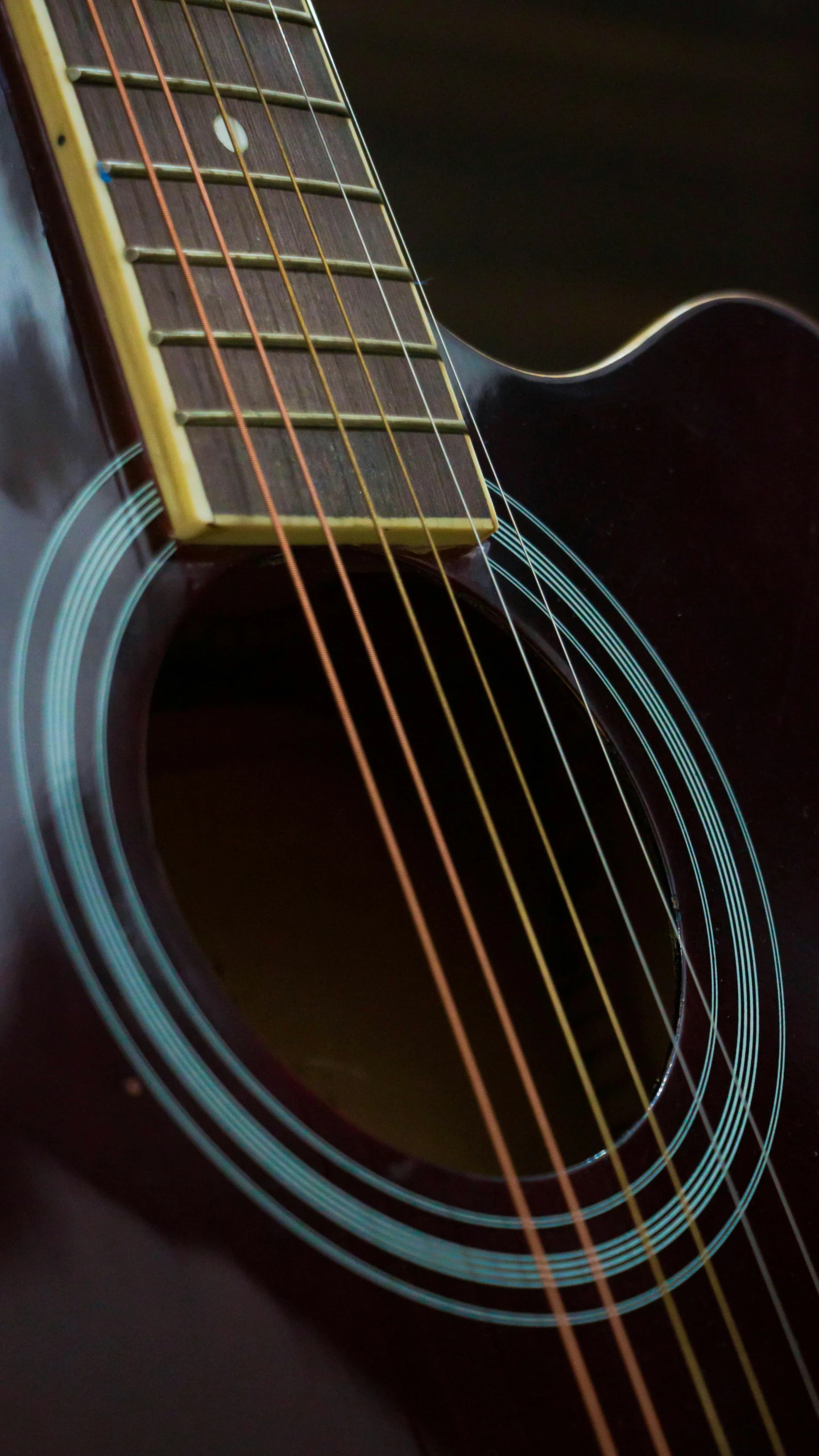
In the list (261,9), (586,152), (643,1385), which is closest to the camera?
(643,1385)

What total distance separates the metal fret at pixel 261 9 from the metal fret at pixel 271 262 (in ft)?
0.47

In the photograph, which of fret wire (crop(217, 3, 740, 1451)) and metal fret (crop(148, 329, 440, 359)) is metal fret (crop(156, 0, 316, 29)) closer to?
metal fret (crop(148, 329, 440, 359))

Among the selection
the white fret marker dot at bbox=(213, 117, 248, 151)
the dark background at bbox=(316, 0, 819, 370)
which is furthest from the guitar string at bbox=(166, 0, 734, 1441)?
the dark background at bbox=(316, 0, 819, 370)

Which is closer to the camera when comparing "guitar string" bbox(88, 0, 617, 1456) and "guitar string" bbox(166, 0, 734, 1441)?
"guitar string" bbox(88, 0, 617, 1456)

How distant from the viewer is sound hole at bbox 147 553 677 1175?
645mm

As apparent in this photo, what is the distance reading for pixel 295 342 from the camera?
0.55 meters

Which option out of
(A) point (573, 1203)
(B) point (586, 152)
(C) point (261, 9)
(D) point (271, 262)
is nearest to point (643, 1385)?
(A) point (573, 1203)

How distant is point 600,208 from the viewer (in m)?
1.21

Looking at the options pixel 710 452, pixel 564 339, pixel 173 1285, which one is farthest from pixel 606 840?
pixel 564 339

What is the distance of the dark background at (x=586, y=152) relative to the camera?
1.12 m

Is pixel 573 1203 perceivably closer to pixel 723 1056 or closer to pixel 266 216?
pixel 723 1056

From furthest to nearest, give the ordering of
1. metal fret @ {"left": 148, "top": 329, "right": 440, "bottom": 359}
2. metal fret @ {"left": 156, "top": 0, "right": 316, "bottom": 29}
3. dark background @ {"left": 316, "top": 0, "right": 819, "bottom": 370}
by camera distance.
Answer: dark background @ {"left": 316, "top": 0, "right": 819, "bottom": 370} < metal fret @ {"left": 156, "top": 0, "right": 316, "bottom": 29} < metal fret @ {"left": 148, "top": 329, "right": 440, "bottom": 359}

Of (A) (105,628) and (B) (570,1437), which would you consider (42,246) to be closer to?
(A) (105,628)

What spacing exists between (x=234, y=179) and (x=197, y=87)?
0.05m
